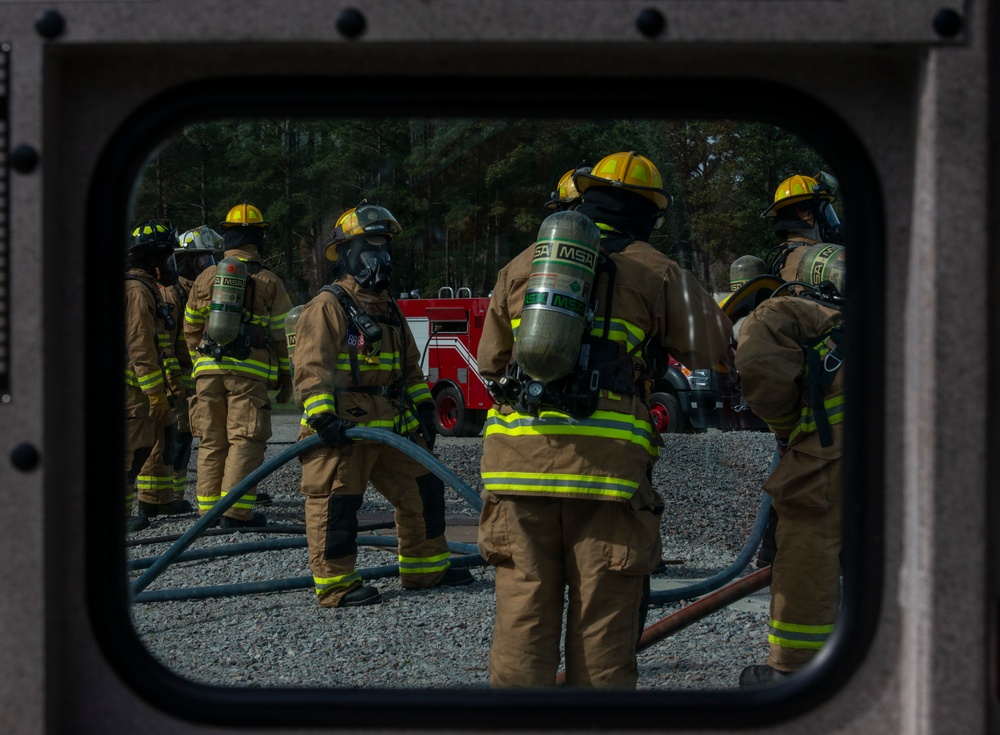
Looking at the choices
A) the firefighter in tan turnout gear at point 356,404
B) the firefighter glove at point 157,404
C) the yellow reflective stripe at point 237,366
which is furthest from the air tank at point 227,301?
the firefighter in tan turnout gear at point 356,404

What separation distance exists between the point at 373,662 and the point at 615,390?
2.16 m

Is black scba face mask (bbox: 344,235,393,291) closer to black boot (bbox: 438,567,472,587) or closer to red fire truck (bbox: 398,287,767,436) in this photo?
black boot (bbox: 438,567,472,587)

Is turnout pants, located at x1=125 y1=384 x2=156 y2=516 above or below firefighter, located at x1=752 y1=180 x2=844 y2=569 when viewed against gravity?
below

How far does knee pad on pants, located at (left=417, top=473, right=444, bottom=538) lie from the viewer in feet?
18.3

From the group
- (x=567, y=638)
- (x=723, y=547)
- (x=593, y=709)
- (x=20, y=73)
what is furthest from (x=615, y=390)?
(x=723, y=547)

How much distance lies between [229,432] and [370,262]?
249cm

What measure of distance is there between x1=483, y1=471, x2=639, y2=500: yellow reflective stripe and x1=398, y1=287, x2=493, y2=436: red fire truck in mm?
10142

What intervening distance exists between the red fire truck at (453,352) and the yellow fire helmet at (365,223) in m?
7.77

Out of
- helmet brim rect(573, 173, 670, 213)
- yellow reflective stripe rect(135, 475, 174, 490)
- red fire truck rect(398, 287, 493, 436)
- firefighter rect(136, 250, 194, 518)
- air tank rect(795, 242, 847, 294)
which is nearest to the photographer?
helmet brim rect(573, 173, 670, 213)

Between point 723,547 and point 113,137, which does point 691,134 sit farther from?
point 113,137

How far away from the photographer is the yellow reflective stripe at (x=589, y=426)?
3098 mm

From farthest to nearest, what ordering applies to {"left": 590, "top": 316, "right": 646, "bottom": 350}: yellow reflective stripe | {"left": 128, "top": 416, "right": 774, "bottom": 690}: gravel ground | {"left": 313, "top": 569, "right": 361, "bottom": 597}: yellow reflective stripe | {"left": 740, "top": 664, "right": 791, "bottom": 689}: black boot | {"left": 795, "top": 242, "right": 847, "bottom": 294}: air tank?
{"left": 313, "top": 569, "right": 361, "bottom": 597}: yellow reflective stripe, {"left": 128, "top": 416, "right": 774, "bottom": 690}: gravel ground, {"left": 795, "top": 242, "right": 847, "bottom": 294}: air tank, {"left": 740, "top": 664, "right": 791, "bottom": 689}: black boot, {"left": 590, "top": 316, "right": 646, "bottom": 350}: yellow reflective stripe

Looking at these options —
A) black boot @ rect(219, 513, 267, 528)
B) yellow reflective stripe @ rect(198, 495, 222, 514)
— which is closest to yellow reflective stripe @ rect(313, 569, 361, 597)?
black boot @ rect(219, 513, 267, 528)

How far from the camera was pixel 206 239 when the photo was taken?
895 cm
